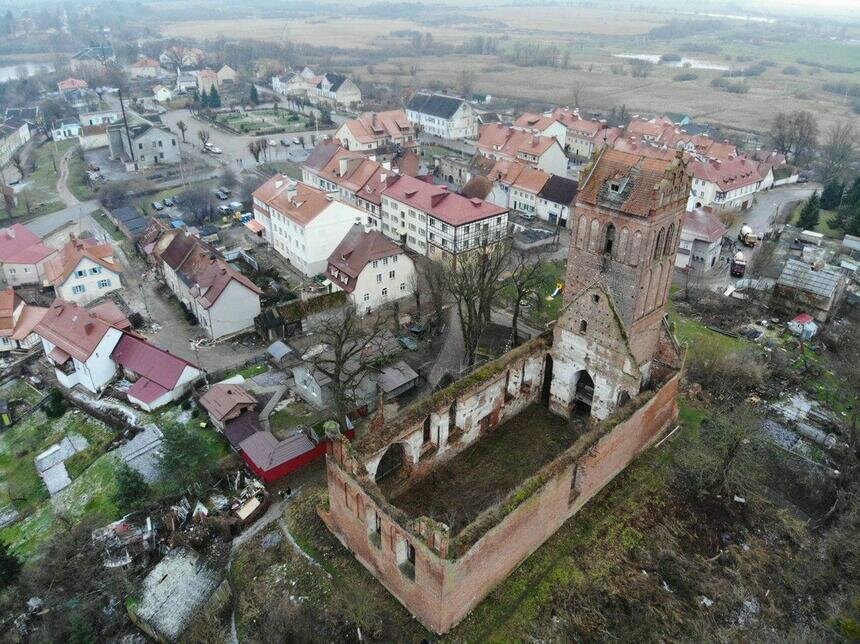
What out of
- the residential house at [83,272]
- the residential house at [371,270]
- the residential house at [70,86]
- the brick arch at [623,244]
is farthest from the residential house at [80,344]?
the residential house at [70,86]

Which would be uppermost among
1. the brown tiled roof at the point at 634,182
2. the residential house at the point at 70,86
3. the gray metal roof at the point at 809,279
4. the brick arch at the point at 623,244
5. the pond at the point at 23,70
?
the brown tiled roof at the point at 634,182

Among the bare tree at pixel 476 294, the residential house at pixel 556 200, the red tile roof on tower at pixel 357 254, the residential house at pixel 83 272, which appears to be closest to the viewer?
the bare tree at pixel 476 294

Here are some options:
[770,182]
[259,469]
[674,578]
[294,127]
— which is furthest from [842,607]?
[294,127]

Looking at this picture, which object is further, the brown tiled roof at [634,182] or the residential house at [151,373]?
the residential house at [151,373]

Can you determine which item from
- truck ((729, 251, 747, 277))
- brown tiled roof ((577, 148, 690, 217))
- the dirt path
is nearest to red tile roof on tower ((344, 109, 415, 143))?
the dirt path

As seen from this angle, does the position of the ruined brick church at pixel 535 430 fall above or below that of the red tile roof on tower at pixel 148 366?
above

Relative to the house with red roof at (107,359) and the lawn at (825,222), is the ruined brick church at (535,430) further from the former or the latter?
the lawn at (825,222)

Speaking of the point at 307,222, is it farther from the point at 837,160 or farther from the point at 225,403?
the point at 837,160

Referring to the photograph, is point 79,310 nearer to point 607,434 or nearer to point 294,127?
point 607,434
